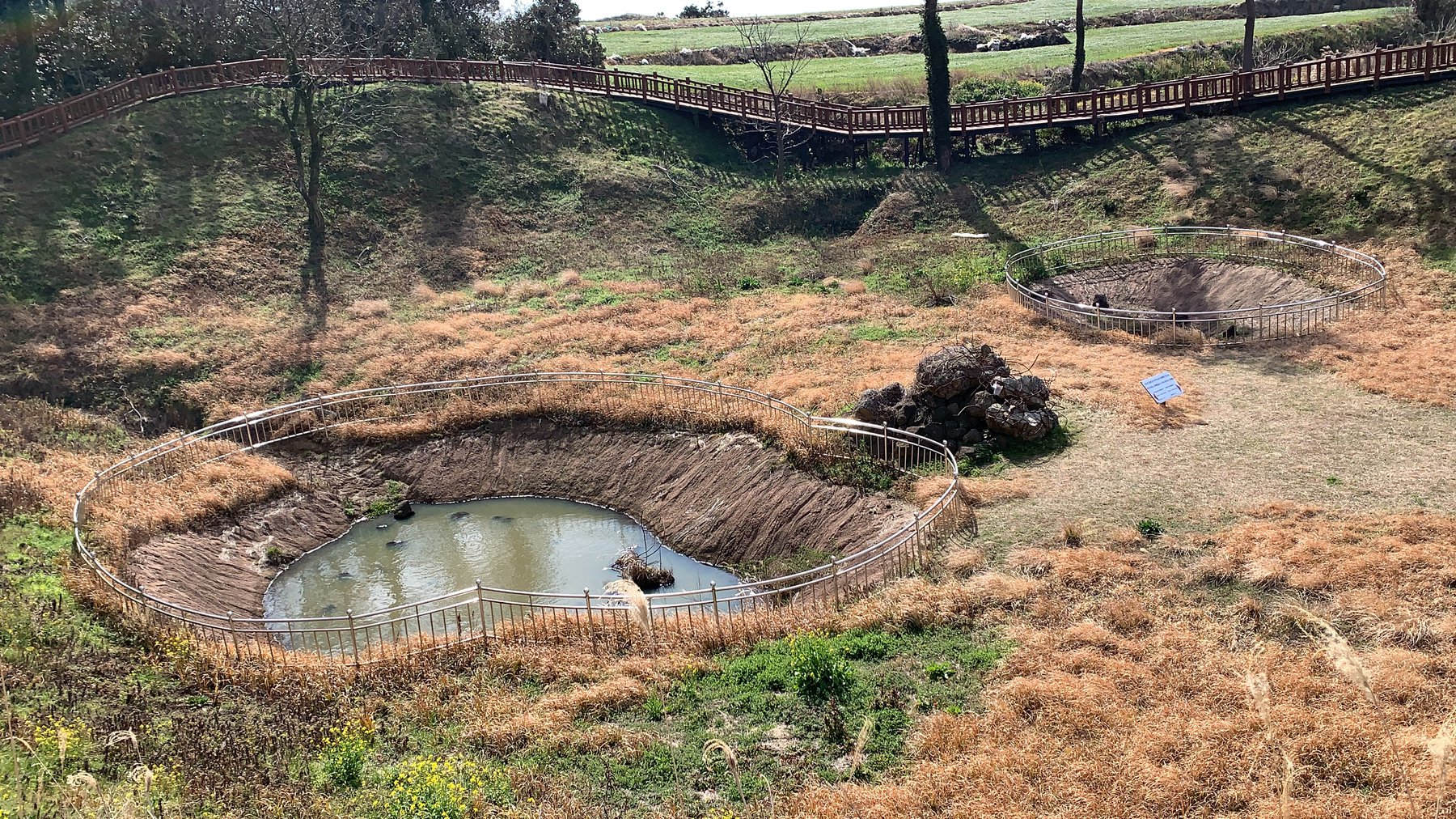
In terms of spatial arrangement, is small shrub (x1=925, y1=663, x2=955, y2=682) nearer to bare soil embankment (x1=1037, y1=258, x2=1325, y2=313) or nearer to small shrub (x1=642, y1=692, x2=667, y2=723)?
small shrub (x1=642, y1=692, x2=667, y2=723)

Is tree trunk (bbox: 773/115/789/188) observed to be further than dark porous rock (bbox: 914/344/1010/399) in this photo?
Yes

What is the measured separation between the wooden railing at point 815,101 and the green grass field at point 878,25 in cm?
2062

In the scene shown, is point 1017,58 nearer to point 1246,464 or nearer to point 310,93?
point 310,93

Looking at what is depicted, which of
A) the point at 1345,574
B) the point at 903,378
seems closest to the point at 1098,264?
the point at 903,378

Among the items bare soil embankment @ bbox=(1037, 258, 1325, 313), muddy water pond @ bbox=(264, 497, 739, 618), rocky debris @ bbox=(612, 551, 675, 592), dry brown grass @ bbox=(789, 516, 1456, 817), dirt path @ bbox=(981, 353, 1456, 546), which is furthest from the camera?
bare soil embankment @ bbox=(1037, 258, 1325, 313)

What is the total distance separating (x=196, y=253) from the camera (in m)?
39.3

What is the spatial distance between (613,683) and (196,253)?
29.6 m

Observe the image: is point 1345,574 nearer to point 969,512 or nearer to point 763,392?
point 969,512

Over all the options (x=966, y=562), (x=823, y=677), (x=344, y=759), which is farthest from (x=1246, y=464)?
(x=344, y=759)

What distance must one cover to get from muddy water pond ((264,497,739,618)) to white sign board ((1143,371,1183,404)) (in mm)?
10136

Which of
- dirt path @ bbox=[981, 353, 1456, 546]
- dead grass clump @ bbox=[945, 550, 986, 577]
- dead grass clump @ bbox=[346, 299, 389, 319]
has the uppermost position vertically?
dead grass clump @ bbox=[346, 299, 389, 319]

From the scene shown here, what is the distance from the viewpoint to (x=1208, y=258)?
119ft

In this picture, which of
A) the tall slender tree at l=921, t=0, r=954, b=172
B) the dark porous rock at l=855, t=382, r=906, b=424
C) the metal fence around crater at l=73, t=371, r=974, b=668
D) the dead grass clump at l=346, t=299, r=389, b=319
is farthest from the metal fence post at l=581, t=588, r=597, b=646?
the tall slender tree at l=921, t=0, r=954, b=172

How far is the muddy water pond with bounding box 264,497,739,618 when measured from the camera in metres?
24.6
